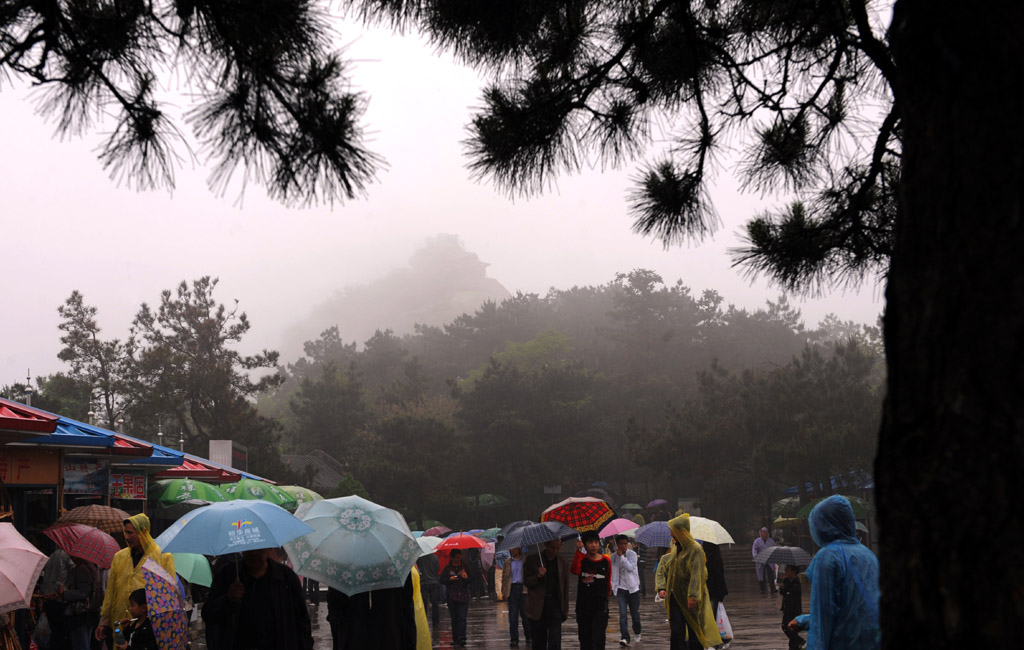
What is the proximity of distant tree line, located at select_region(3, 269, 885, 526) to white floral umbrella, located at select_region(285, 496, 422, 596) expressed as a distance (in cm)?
2738

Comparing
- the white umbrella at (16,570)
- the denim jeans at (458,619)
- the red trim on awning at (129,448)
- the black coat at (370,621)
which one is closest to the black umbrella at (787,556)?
the black coat at (370,621)

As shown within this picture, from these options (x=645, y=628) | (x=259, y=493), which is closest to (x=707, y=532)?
(x=645, y=628)

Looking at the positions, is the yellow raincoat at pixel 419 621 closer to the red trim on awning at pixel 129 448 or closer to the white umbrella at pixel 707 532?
the white umbrella at pixel 707 532

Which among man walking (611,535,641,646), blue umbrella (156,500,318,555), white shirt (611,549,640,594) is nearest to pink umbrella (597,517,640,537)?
man walking (611,535,641,646)

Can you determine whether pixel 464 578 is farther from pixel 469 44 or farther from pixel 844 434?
pixel 844 434

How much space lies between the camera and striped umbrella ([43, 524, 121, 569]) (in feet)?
30.2

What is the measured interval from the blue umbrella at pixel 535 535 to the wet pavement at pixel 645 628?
10.9ft

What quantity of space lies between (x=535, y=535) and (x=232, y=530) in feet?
14.2

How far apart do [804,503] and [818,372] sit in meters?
4.70

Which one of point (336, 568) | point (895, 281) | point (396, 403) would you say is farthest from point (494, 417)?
point (895, 281)

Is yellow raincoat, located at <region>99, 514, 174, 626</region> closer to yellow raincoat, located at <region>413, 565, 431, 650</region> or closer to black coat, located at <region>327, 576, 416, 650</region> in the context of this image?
black coat, located at <region>327, 576, 416, 650</region>

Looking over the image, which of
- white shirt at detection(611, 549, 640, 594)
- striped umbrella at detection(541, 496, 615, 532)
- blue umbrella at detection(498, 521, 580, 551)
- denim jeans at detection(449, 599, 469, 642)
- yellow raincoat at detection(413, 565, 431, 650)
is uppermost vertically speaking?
striped umbrella at detection(541, 496, 615, 532)

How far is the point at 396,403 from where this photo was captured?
5831 centimetres

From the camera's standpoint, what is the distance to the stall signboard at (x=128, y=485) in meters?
14.7
